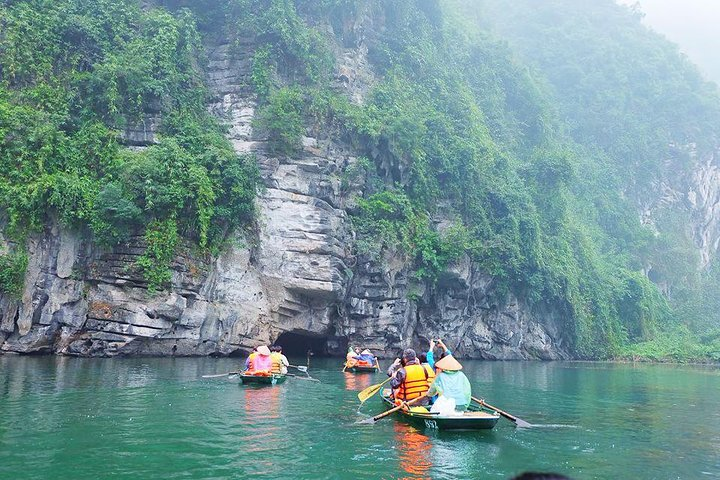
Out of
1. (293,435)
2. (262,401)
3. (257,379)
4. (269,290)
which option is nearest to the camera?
(293,435)

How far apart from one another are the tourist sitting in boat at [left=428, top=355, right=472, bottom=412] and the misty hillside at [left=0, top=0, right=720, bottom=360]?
494 inches

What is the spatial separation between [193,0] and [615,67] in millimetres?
39570

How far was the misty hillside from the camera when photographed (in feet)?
61.9

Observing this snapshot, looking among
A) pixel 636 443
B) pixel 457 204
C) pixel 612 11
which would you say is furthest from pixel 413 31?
pixel 612 11

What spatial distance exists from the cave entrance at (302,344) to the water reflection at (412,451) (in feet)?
55.9

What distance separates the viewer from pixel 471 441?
8.42 metres

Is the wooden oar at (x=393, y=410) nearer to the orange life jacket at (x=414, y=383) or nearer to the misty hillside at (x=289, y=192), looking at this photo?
the orange life jacket at (x=414, y=383)

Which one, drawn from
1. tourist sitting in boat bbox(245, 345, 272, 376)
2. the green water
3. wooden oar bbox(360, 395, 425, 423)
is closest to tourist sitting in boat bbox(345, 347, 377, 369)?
the green water

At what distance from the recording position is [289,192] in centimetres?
2328

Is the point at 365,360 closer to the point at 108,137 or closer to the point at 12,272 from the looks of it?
the point at 12,272

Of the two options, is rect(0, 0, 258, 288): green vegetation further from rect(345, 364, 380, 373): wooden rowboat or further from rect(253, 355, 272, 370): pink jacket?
rect(345, 364, 380, 373): wooden rowboat

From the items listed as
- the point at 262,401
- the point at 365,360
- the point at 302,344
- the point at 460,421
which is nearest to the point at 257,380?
the point at 262,401

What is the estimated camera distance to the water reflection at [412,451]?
22.2 ft

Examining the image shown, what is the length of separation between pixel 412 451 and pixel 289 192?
54.3 feet
